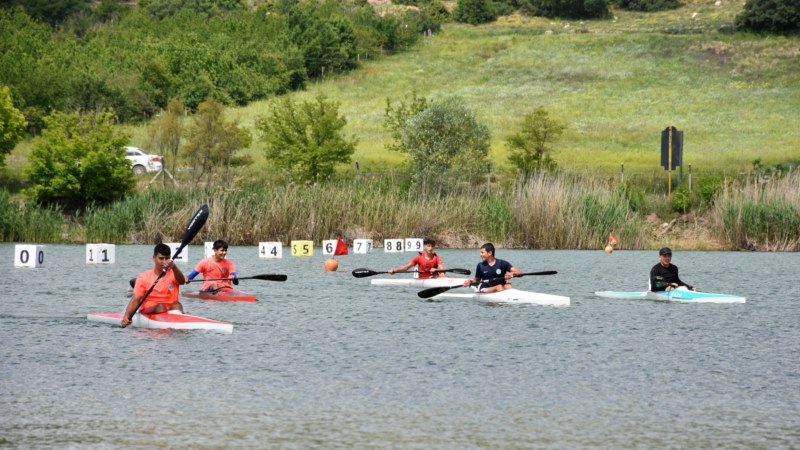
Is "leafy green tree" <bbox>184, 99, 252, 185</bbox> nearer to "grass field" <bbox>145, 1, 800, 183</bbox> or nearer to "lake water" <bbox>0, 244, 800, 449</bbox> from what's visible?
"grass field" <bbox>145, 1, 800, 183</bbox>

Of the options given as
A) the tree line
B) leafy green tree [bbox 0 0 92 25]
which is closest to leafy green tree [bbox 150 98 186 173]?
the tree line

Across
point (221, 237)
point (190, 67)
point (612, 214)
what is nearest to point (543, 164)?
point (612, 214)

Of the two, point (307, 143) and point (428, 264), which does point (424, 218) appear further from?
point (307, 143)

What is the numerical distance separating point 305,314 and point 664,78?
319ft

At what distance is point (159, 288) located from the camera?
23.2 m

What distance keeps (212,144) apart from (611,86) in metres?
55.6

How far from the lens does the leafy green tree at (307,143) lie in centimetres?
7312

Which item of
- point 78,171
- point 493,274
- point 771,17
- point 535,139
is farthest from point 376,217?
point 771,17

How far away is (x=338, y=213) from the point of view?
50.5 metres

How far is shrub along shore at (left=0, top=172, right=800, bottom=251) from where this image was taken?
160 ft

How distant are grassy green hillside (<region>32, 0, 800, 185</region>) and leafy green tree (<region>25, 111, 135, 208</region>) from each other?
17277 mm

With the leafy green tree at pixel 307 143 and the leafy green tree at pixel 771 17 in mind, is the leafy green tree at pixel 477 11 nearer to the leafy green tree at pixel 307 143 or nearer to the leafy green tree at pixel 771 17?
the leafy green tree at pixel 771 17

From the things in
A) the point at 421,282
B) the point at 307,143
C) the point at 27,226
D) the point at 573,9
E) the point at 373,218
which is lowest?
the point at 421,282

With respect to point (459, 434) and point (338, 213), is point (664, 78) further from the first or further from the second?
point (459, 434)
